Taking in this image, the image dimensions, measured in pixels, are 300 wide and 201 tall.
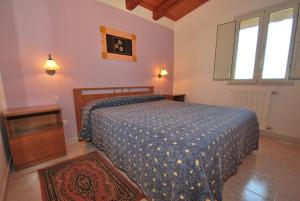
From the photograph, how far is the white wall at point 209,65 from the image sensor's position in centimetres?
230

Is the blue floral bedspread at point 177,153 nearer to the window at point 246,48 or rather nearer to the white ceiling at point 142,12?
the window at point 246,48

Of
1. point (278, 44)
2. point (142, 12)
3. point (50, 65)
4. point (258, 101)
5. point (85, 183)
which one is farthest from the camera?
point (142, 12)

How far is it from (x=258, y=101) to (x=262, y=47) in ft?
3.24

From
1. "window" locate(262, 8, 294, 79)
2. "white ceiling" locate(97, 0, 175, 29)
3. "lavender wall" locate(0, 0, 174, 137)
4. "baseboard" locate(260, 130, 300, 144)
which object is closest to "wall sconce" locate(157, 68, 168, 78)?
"lavender wall" locate(0, 0, 174, 137)

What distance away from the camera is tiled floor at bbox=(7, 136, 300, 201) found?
47.9 inches

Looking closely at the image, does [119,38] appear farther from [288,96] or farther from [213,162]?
[288,96]

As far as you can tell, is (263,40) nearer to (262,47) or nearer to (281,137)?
(262,47)

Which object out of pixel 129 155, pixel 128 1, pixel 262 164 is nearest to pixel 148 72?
pixel 128 1

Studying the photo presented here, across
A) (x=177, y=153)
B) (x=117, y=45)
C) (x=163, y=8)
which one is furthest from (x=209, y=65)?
(x=177, y=153)

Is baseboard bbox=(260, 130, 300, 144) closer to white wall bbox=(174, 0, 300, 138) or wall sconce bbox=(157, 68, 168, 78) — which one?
white wall bbox=(174, 0, 300, 138)

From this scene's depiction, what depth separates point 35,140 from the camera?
168 cm

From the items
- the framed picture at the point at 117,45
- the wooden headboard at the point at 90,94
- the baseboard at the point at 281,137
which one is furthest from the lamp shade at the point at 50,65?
the baseboard at the point at 281,137

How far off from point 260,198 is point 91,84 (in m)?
2.71

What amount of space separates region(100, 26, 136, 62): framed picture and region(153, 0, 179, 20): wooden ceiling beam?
0.86m
